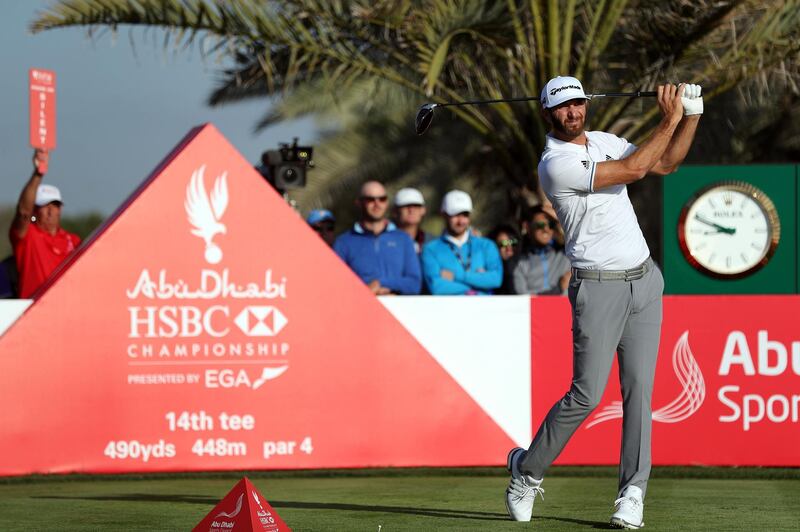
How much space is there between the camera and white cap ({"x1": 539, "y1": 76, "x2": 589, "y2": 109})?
6344 mm

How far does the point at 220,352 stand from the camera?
948cm

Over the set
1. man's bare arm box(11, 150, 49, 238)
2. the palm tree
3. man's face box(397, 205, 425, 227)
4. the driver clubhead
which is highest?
the palm tree

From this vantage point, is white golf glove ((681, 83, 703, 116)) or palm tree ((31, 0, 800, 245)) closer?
white golf glove ((681, 83, 703, 116))

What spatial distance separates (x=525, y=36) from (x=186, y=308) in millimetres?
6355

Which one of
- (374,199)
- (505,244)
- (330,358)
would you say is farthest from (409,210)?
(330,358)

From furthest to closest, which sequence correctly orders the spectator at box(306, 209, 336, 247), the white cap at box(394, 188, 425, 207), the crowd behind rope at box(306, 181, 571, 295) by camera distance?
the spectator at box(306, 209, 336, 247) < the white cap at box(394, 188, 425, 207) < the crowd behind rope at box(306, 181, 571, 295)

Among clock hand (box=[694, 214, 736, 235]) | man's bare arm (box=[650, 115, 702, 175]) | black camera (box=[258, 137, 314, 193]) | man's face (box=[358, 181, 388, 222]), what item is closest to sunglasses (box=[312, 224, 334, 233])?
black camera (box=[258, 137, 314, 193])

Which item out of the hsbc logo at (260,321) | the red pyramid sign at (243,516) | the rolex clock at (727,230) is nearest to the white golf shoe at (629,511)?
the red pyramid sign at (243,516)

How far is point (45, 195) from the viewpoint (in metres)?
11.1

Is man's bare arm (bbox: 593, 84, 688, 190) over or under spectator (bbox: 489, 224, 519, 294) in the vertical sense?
under

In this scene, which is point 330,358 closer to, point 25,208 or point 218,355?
point 218,355

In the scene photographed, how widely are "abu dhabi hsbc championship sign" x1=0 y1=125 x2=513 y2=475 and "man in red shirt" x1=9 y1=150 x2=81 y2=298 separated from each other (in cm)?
137

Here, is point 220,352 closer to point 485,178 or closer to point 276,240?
point 276,240

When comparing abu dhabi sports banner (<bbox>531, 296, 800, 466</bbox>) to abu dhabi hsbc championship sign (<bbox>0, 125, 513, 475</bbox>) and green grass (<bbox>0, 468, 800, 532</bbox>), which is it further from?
abu dhabi hsbc championship sign (<bbox>0, 125, 513, 475</bbox>)
